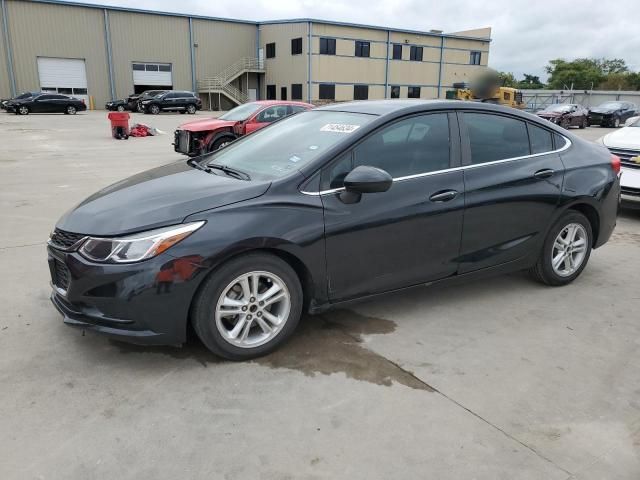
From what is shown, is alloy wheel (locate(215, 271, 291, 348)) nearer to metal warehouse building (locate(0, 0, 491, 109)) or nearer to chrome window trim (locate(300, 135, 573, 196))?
chrome window trim (locate(300, 135, 573, 196))

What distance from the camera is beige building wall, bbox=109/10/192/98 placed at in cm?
4394

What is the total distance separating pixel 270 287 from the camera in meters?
3.35

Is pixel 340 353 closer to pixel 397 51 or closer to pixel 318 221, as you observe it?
pixel 318 221

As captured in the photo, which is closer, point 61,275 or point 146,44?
point 61,275

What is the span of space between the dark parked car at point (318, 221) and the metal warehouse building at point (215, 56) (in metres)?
42.8

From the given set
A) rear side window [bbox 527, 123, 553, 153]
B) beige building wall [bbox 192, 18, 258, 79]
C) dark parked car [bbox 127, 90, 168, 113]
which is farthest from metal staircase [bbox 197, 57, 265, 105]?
rear side window [bbox 527, 123, 553, 153]

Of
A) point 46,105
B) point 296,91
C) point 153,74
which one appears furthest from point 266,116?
point 153,74

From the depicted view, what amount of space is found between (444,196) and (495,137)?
32.0 inches

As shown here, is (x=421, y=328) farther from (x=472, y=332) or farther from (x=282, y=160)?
(x=282, y=160)

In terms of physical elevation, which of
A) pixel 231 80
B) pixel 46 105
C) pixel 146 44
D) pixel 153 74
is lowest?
pixel 46 105

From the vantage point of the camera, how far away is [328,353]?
351cm

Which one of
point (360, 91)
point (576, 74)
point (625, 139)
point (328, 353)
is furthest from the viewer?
point (576, 74)

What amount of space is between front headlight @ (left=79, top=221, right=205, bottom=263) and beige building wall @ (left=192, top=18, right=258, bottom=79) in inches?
1902

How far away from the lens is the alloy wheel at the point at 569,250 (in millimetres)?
4668
